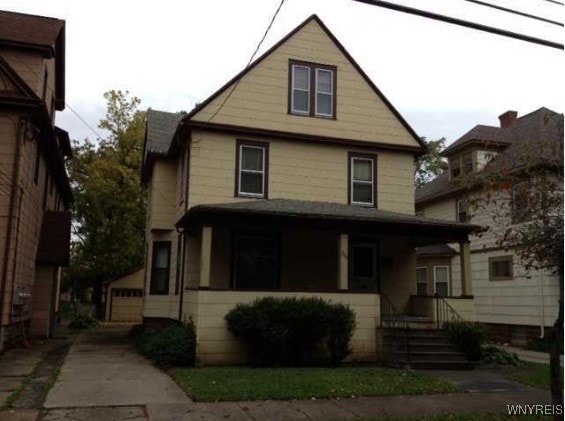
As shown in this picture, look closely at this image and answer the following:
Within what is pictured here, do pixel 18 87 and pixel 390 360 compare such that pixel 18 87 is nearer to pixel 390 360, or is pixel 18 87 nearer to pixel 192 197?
pixel 192 197

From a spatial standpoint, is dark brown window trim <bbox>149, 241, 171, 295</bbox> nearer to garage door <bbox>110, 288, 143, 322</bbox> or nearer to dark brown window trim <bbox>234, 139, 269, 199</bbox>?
dark brown window trim <bbox>234, 139, 269, 199</bbox>

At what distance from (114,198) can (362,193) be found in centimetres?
1844

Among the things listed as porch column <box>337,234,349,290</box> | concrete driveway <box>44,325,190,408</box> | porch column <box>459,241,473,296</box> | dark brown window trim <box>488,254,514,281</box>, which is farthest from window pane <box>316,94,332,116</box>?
dark brown window trim <box>488,254,514,281</box>

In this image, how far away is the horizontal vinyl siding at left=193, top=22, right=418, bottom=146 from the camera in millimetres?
16109

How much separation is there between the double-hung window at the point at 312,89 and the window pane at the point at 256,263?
13.4 feet

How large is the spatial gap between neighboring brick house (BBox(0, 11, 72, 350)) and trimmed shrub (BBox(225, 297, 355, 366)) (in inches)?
220

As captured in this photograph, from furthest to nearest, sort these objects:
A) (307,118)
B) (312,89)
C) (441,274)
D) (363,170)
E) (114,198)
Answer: (114,198), (441,274), (363,170), (312,89), (307,118)

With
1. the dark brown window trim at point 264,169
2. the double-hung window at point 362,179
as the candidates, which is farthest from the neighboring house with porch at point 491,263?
the dark brown window trim at point 264,169

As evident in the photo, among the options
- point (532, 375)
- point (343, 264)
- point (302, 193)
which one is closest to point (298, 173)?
point (302, 193)

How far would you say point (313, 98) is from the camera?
55.5 feet

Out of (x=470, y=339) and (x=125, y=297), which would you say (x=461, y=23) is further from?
(x=125, y=297)

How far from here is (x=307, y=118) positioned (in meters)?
16.7

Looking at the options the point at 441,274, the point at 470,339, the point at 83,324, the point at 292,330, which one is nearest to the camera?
the point at 292,330

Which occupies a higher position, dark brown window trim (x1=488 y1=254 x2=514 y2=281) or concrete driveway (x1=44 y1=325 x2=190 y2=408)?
dark brown window trim (x1=488 y1=254 x2=514 y2=281)
